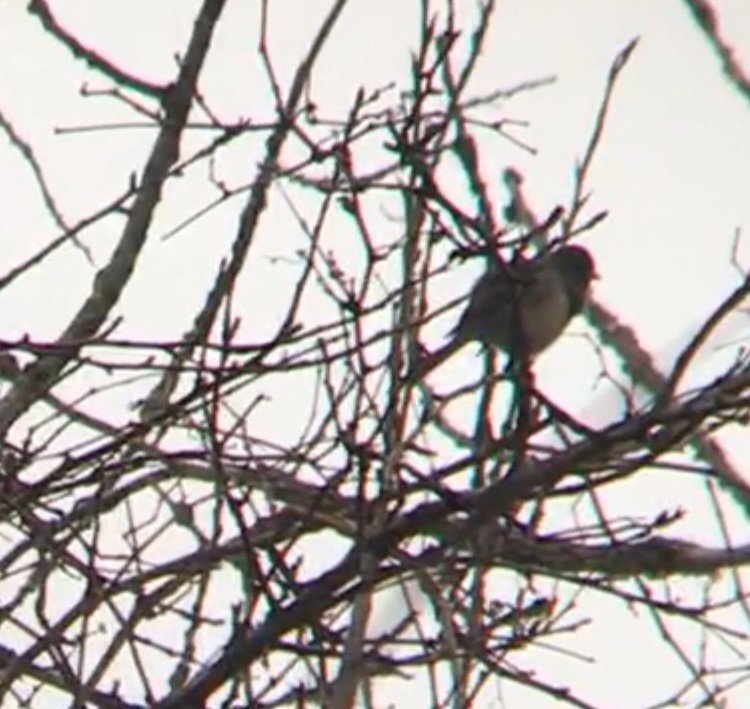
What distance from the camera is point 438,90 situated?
9.46 feet

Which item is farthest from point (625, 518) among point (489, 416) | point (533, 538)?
point (489, 416)

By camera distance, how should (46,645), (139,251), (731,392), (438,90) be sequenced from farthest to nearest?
1. (139,251)
2. (438,90)
3. (46,645)
4. (731,392)

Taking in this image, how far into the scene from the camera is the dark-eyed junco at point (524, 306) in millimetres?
2711

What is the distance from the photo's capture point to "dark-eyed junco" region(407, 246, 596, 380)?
2711mm

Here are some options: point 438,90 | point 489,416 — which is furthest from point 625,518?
point 438,90

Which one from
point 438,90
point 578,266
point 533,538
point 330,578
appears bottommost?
point 330,578

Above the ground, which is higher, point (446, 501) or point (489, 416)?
point (489, 416)

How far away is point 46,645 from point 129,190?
1.72ft

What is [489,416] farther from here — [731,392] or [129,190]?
[731,392]

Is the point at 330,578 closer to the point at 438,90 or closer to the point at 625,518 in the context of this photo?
the point at 625,518

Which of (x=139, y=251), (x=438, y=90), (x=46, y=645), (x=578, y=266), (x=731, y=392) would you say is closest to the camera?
(x=731, y=392)

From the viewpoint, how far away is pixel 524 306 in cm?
506

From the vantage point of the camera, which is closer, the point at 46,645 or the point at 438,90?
the point at 46,645

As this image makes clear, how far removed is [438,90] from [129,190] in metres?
0.39
